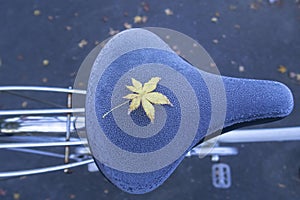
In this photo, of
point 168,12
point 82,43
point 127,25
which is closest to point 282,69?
point 168,12

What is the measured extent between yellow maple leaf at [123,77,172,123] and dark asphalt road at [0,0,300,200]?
4.70 ft

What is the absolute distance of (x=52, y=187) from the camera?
284 centimetres

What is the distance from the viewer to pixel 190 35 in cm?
338

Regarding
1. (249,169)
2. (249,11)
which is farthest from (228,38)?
(249,169)

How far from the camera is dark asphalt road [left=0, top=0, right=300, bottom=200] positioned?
9.32 feet

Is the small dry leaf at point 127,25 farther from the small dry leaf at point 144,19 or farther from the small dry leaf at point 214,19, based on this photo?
the small dry leaf at point 214,19

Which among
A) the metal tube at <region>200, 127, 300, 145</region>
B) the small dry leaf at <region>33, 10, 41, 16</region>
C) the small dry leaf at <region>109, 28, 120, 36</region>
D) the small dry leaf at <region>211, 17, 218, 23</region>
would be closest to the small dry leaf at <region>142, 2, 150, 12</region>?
the small dry leaf at <region>109, 28, 120, 36</region>

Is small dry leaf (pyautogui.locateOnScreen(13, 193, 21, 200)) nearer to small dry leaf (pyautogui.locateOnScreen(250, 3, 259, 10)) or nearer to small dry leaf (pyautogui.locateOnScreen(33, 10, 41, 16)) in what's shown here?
small dry leaf (pyautogui.locateOnScreen(33, 10, 41, 16))

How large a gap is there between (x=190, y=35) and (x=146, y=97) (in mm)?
1971

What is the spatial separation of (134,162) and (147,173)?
0.22 ft

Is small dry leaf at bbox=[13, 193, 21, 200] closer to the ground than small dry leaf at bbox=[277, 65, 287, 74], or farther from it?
closer to the ground

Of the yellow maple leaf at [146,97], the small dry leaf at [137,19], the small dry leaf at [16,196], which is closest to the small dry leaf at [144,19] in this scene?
the small dry leaf at [137,19]

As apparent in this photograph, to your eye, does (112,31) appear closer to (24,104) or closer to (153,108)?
(24,104)

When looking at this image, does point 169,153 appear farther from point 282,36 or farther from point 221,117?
point 282,36
